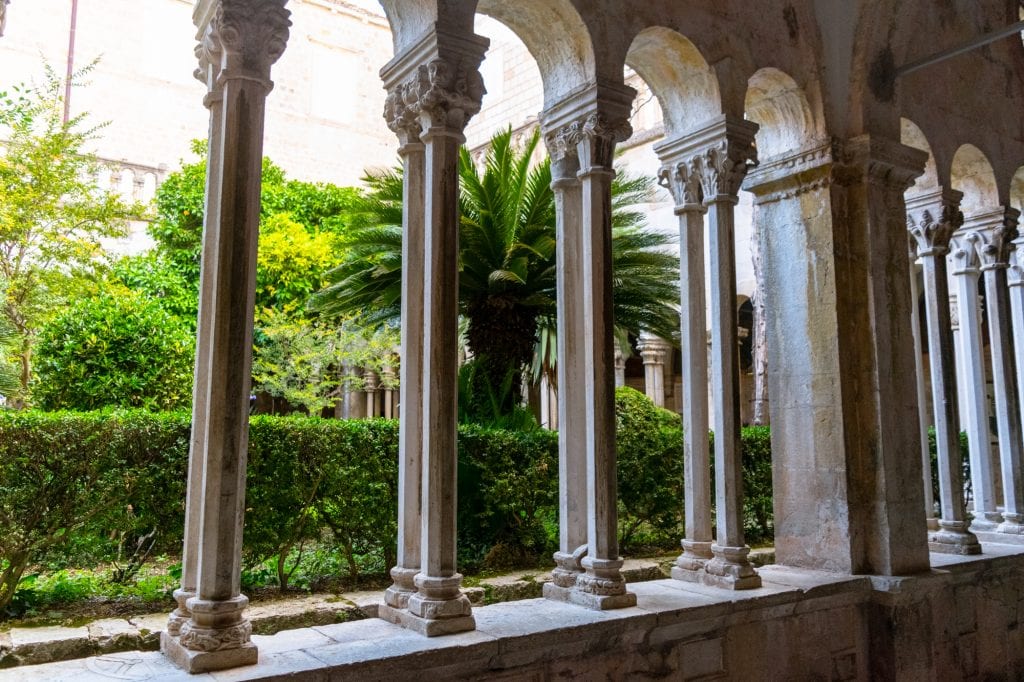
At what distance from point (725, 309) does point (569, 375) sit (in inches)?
39.8

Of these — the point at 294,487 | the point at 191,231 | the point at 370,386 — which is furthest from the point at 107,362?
the point at 370,386

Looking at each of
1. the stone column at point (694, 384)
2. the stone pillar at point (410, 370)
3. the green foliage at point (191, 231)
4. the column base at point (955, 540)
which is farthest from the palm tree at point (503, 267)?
the green foliage at point (191, 231)

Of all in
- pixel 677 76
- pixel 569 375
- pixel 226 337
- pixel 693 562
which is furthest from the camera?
pixel 677 76

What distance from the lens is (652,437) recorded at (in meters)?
6.69

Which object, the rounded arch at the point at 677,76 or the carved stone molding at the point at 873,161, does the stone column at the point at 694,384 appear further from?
the carved stone molding at the point at 873,161

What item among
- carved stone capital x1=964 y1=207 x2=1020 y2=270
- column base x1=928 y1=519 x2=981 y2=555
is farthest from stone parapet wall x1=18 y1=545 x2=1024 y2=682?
carved stone capital x1=964 y1=207 x2=1020 y2=270

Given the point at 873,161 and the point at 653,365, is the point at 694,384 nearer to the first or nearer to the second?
the point at 873,161

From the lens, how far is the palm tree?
7.04 meters

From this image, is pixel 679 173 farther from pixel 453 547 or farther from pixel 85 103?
pixel 85 103

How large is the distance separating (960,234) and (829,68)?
7.50ft

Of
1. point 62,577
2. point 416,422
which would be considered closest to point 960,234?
point 416,422

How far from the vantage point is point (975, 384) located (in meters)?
5.96

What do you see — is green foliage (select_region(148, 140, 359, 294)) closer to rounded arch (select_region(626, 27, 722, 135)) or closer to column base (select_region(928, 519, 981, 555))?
rounded arch (select_region(626, 27, 722, 135))

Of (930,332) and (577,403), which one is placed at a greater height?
(930,332)
